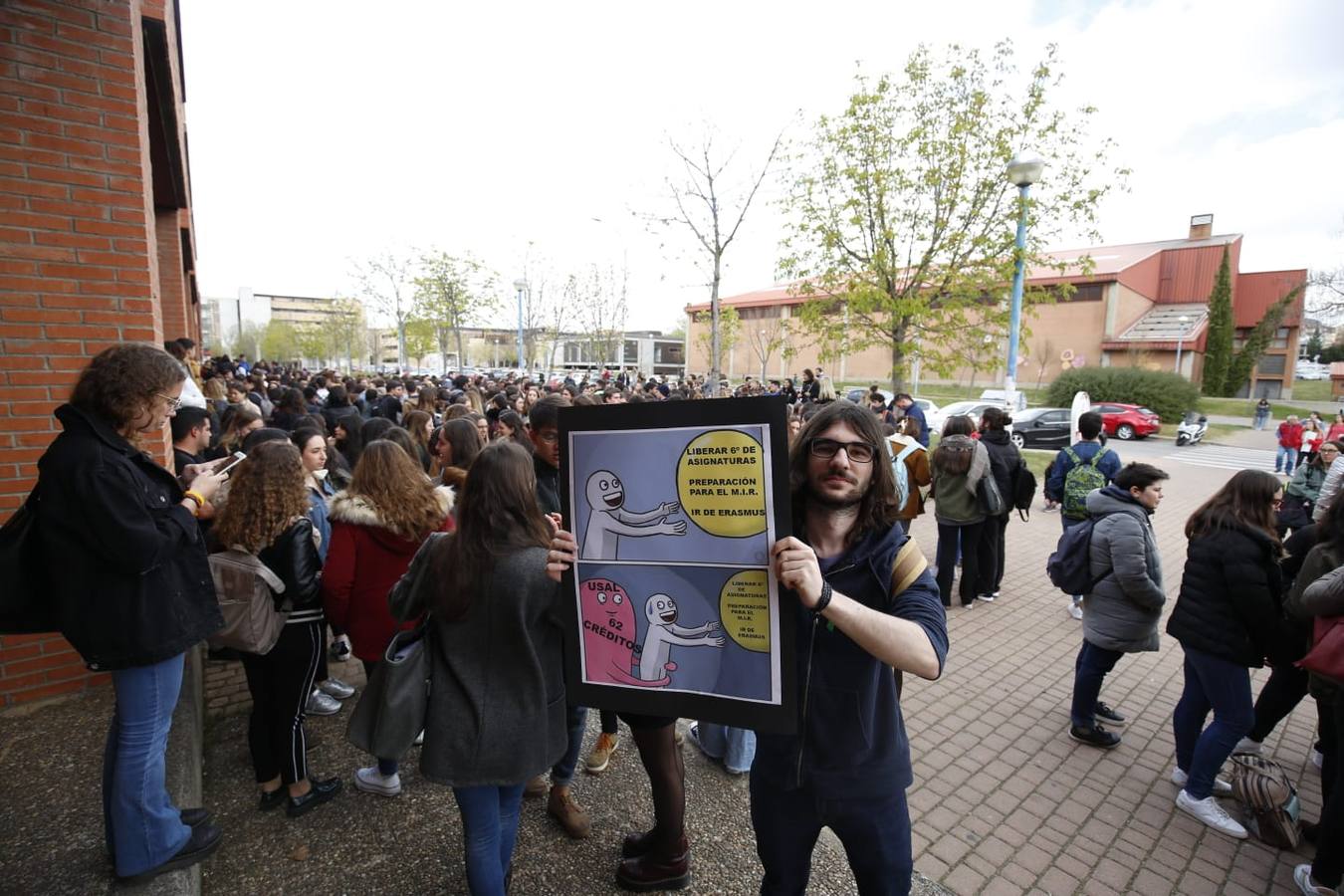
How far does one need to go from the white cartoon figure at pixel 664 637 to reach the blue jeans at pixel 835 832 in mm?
569

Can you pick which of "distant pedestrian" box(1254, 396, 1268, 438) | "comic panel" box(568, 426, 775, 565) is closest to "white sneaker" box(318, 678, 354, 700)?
"comic panel" box(568, 426, 775, 565)

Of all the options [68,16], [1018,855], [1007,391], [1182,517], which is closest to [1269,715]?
[1018,855]

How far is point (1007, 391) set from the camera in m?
13.4

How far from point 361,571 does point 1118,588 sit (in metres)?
4.57

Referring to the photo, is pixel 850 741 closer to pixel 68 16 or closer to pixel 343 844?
pixel 343 844

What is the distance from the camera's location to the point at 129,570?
2.17 metres

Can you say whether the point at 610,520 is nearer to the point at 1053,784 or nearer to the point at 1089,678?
the point at 1053,784

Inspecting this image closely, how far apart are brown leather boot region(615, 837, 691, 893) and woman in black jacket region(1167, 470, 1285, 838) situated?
3.00 m

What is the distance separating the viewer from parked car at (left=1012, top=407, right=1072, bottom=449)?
2291 centimetres

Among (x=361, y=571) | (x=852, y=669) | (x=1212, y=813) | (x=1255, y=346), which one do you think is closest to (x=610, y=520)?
(x=852, y=669)

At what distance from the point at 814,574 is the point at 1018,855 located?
2.75 m

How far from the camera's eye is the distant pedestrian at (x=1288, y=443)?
15.3 meters

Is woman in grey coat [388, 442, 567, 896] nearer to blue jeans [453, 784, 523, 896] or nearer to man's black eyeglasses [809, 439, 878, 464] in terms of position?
blue jeans [453, 784, 523, 896]

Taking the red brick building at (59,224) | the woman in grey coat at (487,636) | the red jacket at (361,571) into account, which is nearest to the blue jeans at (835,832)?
the woman in grey coat at (487,636)
